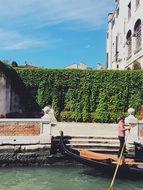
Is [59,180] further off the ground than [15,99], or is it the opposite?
[15,99]

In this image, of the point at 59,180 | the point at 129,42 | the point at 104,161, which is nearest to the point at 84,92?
the point at 129,42

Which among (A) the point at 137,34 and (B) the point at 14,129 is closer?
(B) the point at 14,129

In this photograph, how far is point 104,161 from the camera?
423 inches

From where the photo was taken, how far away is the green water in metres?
9.80

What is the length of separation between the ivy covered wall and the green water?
6.13 m

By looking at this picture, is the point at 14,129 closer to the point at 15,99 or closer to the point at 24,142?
the point at 24,142

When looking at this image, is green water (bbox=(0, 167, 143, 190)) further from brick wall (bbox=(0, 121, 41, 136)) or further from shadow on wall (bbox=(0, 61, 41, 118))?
shadow on wall (bbox=(0, 61, 41, 118))

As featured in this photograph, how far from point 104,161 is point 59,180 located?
4.05 feet

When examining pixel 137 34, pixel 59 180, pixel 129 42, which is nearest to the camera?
pixel 59 180

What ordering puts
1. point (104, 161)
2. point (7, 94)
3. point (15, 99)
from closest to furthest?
point (104, 161) < point (7, 94) < point (15, 99)

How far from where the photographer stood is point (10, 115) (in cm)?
1736

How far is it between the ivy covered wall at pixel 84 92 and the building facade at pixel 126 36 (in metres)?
2.95

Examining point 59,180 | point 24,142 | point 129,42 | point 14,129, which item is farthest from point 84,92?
point 59,180

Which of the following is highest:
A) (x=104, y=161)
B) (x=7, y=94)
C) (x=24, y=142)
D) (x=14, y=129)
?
(x=7, y=94)
